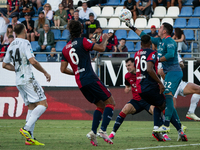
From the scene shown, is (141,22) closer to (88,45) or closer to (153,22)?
(153,22)

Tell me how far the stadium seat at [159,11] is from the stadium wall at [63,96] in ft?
18.0

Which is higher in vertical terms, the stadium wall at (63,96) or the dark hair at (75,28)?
the dark hair at (75,28)

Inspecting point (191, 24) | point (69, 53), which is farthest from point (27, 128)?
point (191, 24)

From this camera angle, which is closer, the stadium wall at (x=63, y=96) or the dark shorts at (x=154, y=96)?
the dark shorts at (x=154, y=96)

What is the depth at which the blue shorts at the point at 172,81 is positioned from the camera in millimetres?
7141

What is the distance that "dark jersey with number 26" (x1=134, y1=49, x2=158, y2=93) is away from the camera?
657 cm

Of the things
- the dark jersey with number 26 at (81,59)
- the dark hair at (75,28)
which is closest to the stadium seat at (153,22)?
the dark hair at (75,28)

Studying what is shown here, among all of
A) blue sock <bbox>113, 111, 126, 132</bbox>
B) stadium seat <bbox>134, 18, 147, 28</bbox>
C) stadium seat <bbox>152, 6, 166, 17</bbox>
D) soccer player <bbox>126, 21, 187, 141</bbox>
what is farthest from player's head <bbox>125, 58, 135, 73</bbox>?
stadium seat <bbox>152, 6, 166, 17</bbox>

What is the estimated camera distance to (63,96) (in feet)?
44.5

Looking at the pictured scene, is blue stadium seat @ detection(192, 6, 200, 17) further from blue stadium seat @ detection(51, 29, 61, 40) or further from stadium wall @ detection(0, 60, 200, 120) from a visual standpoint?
blue stadium seat @ detection(51, 29, 61, 40)

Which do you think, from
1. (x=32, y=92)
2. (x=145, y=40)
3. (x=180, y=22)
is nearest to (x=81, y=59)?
(x=32, y=92)

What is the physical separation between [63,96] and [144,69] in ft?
24.1

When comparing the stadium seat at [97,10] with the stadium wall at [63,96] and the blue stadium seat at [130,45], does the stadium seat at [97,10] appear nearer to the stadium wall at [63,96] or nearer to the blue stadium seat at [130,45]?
the blue stadium seat at [130,45]

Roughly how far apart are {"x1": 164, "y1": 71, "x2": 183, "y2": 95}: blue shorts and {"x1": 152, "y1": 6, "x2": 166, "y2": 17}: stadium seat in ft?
35.3
